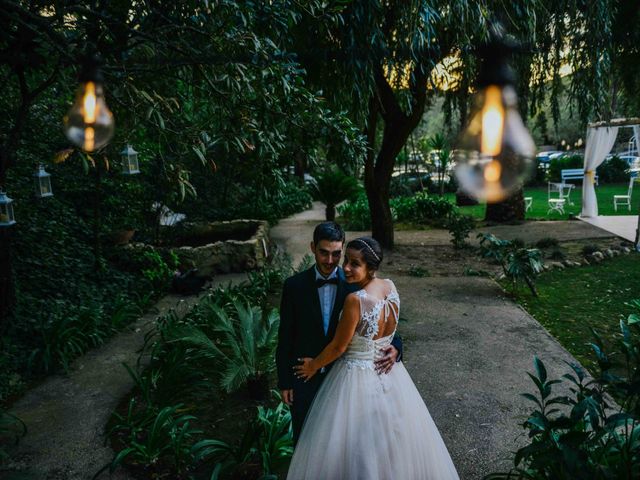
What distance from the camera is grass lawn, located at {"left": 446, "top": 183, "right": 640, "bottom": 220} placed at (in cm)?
1723

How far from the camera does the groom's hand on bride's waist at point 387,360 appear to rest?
3.07 m

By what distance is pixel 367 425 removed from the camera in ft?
9.59

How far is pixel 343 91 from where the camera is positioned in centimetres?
683

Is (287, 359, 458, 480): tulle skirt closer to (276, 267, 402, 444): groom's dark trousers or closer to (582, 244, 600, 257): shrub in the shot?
(276, 267, 402, 444): groom's dark trousers

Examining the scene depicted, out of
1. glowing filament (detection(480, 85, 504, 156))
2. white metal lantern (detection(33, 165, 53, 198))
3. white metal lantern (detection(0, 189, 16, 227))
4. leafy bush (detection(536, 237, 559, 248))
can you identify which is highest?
white metal lantern (detection(33, 165, 53, 198))

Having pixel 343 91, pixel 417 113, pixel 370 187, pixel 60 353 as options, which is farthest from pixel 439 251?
pixel 60 353

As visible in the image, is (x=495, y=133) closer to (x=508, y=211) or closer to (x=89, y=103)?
(x=89, y=103)

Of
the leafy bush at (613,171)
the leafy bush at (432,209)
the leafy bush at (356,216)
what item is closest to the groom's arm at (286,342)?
the leafy bush at (356,216)

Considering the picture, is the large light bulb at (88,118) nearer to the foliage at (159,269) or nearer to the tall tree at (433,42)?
the tall tree at (433,42)

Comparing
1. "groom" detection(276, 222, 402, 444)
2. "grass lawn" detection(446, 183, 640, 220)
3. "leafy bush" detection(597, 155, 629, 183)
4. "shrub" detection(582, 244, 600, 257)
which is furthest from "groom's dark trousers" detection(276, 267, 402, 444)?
"leafy bush" detection(597, 155, 629, 183)

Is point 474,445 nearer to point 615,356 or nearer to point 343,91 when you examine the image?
point 615,356

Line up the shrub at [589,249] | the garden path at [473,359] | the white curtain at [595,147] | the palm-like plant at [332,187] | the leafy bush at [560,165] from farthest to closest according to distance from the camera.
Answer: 1. the leafy bush at [560,165]
2. the palm-like plant at [332,187]
3. the white curtain at [595,147]
4. the shrub at [589,249]
5. the garden path at [473,359]

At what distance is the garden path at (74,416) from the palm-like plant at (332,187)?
889cm

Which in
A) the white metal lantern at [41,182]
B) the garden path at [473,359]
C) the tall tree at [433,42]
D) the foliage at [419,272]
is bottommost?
the garden path at [473,359]
